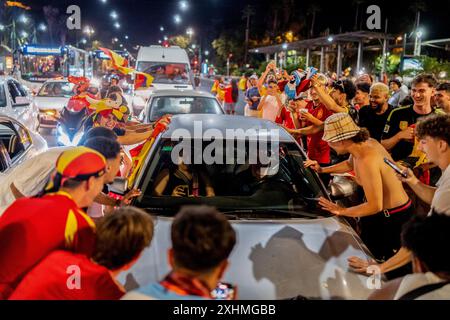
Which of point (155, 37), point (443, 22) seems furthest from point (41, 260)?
point (155, 37)

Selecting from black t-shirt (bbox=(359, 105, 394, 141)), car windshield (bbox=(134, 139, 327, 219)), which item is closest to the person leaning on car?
car windshield (bbox=(134, 139, 327, 219))

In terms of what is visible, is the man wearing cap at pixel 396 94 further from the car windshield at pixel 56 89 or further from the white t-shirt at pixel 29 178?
the car windshield at pixel 56 89

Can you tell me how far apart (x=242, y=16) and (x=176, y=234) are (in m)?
67.9

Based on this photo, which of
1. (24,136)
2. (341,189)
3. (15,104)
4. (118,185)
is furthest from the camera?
(15,104)

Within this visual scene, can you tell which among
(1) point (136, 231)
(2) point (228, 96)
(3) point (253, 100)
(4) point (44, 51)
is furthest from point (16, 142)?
(4) point (44, 51)

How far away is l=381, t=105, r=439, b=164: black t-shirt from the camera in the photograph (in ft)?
17.4

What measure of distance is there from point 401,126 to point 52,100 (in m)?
11.0

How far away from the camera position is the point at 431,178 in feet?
16.5

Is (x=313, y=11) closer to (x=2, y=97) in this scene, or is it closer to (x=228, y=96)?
(x=228, y=96)

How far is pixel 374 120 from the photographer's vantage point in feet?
19.9

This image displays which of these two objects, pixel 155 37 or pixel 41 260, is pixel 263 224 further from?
pixel 155 37

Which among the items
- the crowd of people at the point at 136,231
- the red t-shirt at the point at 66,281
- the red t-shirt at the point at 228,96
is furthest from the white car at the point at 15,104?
the red t-shirt at the point at 66,281

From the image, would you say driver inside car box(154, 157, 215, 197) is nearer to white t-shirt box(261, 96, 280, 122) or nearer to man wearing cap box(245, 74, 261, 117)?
white t-shirt box(261, 96, 280, 122)

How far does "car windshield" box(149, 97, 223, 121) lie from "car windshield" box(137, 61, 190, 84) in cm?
754
